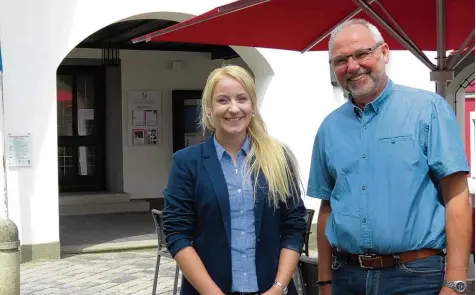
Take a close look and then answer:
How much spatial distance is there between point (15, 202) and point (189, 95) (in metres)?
6.76

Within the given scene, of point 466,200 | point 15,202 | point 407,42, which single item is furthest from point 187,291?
point 15,202

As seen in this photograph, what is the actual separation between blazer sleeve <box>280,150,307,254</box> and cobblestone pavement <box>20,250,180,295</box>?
4.62m

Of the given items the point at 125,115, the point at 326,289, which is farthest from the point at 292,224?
the point at 125,115

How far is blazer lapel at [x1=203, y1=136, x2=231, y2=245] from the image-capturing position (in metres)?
3.05

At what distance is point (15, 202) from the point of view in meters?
8.96

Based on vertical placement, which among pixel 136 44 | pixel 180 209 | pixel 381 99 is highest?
pixel 136 44

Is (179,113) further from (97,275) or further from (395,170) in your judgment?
(395,170)

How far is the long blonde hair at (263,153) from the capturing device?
310 cm

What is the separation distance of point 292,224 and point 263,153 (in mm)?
319

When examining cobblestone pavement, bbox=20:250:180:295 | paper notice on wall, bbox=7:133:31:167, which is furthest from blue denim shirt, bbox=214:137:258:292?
paper notice on wall, bbox=7:133:31:167

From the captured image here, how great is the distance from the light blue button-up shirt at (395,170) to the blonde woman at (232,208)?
0.25m

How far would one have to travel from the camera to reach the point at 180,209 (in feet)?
10.1

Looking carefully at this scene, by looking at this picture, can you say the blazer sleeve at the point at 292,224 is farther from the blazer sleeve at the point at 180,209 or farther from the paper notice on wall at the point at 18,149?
the paper notice on wall at the point at 18,149

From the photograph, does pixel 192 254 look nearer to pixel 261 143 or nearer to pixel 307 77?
pixel 261 143
